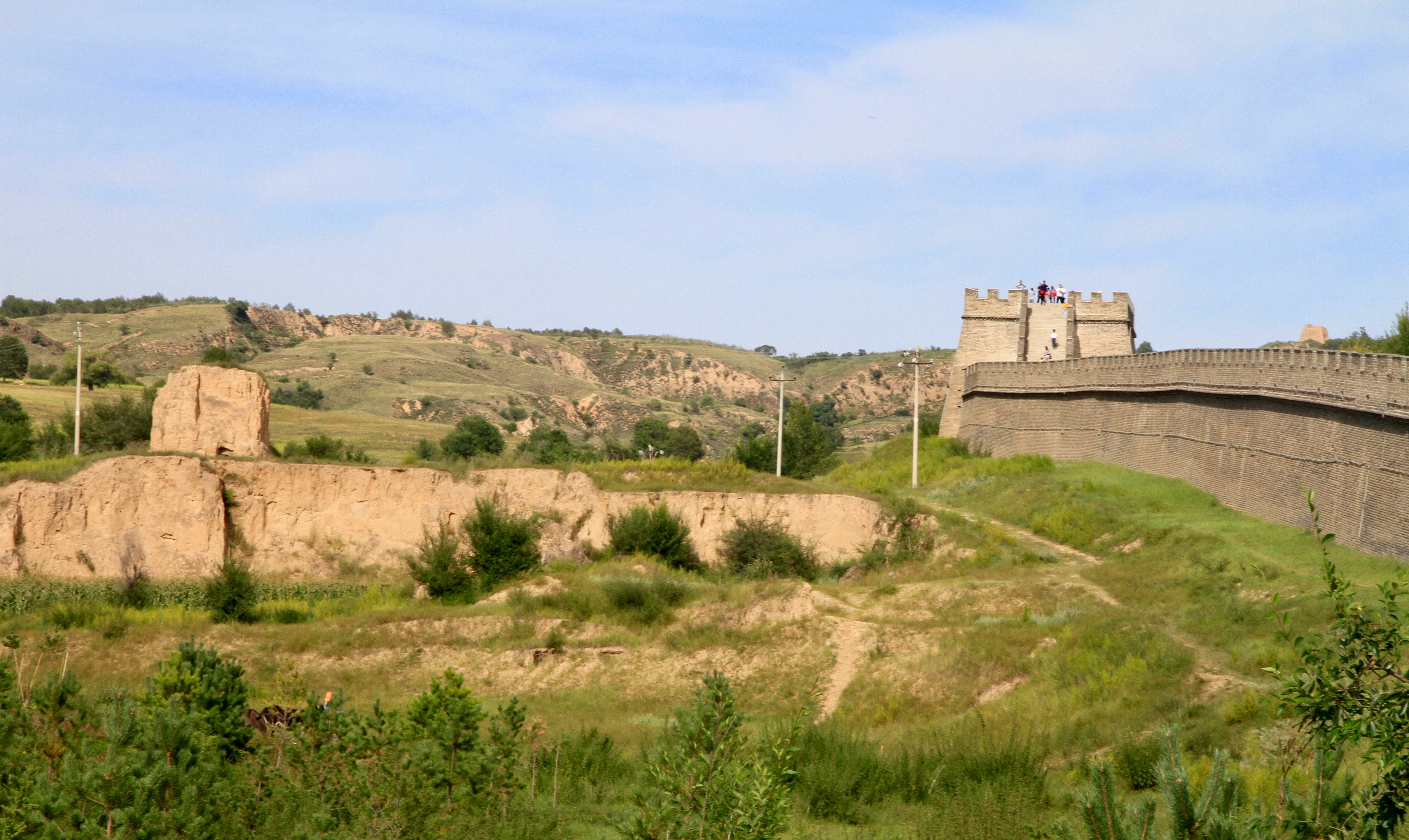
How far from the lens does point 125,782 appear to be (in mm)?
8164

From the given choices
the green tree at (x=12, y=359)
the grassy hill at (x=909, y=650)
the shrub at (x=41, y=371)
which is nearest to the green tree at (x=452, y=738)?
the grassy hill at (x=909, y=650)

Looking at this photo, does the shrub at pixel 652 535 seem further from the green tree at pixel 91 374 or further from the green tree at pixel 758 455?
the green tree at pixel 91 374

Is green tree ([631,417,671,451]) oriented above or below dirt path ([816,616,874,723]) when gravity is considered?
above

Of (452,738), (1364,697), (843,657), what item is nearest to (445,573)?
(843,657)

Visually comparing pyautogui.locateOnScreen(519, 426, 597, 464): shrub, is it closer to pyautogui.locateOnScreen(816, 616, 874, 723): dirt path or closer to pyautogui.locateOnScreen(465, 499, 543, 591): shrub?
pyautogui.locateOnScreen(465, 499, 543, 591): shrub

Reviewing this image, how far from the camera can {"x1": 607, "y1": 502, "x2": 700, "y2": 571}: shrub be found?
108 feet

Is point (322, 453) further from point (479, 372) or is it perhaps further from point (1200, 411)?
point (479, 372)

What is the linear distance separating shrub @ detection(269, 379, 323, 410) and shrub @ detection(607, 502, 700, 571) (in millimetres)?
63591

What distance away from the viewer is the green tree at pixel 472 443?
212ft

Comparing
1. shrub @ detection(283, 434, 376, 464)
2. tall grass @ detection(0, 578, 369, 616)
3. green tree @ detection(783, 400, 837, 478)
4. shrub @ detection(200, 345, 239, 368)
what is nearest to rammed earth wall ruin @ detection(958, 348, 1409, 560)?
green tree @ detection(783, 400, 837, 478)

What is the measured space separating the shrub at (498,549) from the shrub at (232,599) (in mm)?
5960

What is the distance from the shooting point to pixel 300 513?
3303 cm

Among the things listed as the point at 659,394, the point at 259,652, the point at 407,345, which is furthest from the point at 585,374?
the point at 259,652

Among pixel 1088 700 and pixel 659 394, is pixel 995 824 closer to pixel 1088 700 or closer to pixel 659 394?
pixel 1088 700
